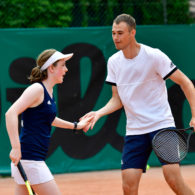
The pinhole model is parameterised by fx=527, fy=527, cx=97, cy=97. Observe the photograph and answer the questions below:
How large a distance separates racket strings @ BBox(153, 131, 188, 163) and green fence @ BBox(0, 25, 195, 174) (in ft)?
10.5

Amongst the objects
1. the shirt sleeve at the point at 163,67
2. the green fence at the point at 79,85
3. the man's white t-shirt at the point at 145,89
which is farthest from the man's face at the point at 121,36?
the green fence at the point at 79,85

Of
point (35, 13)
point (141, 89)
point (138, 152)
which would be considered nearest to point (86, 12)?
point (35, 13)

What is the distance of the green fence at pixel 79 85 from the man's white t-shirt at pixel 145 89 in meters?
2.97

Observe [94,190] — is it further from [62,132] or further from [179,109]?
[179,109]

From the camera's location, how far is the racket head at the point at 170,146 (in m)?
4.34

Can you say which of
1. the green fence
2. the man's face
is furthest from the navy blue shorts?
the green fence

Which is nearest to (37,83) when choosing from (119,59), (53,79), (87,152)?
(53,79)

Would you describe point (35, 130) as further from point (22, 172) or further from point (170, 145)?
point (170, 145)

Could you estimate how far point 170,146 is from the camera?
14.5ft

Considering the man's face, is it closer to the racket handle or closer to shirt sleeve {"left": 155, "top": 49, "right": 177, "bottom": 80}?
shirt sleeve {"left": 155, "top": 49, "right": 177, "bottom": 80}

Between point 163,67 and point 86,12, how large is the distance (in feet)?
16.6

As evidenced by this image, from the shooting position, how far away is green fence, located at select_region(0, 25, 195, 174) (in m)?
7.38

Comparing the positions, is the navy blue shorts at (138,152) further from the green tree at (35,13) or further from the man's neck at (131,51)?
the green tree at (35,13)

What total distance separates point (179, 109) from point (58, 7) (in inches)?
125
